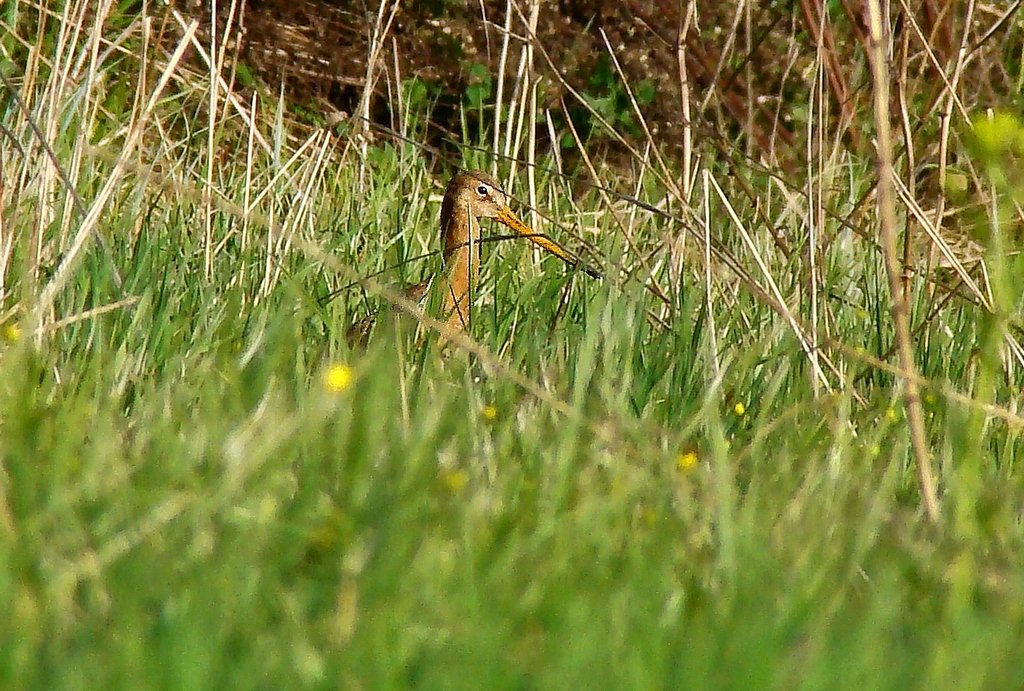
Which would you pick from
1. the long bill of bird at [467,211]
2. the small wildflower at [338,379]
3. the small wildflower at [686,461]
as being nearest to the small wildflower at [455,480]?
the small wildflower at [338,379]

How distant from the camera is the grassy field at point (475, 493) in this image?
1.74 meters

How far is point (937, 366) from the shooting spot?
144 inches

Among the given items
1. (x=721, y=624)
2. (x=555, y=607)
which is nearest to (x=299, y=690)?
(x=555, y=607)

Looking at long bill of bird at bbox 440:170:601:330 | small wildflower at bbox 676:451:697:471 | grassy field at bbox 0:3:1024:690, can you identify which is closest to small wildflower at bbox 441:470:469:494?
grassy field at bbox 0:3:1024:690

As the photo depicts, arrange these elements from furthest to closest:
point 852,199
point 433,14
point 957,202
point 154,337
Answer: point 433,14 < point 957,202 < point 852,199 < point 154,337

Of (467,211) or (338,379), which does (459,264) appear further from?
(338,379)

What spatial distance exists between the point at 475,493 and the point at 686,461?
53cm

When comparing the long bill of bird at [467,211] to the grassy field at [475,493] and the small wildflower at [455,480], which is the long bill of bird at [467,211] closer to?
the grassy field at [475,493]

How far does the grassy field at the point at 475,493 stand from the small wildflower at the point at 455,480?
1 centimetres

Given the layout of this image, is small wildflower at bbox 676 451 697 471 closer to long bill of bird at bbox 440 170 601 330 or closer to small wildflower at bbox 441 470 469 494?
small wildflower at bbox 441 470 469 494

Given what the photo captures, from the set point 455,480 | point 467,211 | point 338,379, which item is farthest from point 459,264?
point 455,480

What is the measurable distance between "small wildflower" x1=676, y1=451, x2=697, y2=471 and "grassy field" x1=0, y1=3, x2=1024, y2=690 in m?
0.03

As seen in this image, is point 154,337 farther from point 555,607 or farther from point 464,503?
point 555,607

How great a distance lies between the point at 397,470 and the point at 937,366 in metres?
1.89
